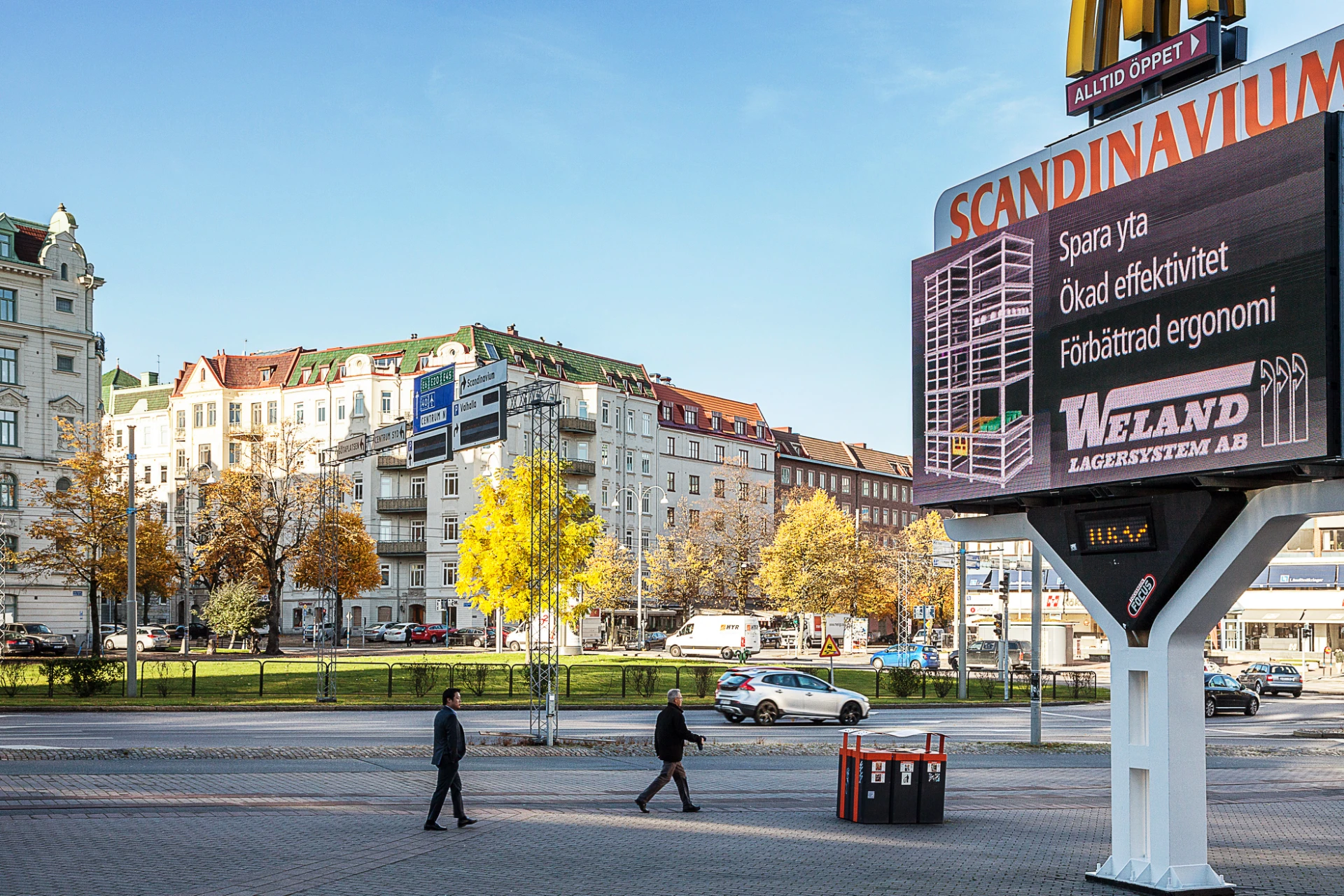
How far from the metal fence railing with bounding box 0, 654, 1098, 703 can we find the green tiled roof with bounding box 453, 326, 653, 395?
4561 cm

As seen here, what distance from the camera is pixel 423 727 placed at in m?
32.9

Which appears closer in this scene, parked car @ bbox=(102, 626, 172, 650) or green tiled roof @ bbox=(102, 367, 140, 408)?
→ parked car @ bbox=(102, 626, 172, 650)

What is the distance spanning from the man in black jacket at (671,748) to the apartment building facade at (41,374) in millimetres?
70325

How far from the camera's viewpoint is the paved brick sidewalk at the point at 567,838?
13.4m

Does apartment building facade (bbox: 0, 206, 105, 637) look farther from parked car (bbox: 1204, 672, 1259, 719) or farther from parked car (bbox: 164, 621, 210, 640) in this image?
parked car (bbox: 1204, 672, 1259, 719)

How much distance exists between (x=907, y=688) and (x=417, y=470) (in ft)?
192

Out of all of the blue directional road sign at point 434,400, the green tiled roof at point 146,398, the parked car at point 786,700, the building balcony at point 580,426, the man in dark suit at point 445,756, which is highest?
the green tiled roof at point 146,398

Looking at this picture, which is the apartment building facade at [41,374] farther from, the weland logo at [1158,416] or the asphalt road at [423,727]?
the weland logo at [1158,416]

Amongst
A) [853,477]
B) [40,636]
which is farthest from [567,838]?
[853,477]

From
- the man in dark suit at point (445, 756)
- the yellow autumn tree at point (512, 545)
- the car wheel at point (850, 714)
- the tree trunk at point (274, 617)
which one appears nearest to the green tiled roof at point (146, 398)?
the tree trunk at point (274, 617)

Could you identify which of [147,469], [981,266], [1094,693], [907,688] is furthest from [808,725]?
[147,469]

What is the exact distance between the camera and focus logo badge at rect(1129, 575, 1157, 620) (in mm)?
13883

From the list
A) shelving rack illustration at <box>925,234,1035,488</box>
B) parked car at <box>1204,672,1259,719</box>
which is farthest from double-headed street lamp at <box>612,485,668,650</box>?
shelving rack illustration at <box>925,234,1035,488</box>

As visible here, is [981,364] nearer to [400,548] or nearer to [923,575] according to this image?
[400,548]
